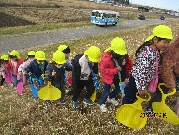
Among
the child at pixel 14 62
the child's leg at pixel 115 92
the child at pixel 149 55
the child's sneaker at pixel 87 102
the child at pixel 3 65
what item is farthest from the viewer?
the child at pixel 3 65

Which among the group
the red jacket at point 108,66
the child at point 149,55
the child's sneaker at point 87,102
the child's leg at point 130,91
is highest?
the child at point 149,55

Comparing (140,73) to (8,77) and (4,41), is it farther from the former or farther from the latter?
(4,41)

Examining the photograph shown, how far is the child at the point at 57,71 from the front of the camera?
633 cm

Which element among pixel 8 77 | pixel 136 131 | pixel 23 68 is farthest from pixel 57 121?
pixel 8 77

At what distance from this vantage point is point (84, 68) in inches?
236

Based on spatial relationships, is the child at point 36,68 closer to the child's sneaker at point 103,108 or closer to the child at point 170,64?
the child's sneaker at point 103,108

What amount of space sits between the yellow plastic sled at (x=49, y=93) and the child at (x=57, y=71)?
17 cm

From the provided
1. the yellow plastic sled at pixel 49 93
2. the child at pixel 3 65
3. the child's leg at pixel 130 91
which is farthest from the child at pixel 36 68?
the child's leg at pixel 130 91

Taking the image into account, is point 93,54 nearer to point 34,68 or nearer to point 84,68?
point 84,68

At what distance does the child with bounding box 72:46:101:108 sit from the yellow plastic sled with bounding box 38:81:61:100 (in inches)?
21.0

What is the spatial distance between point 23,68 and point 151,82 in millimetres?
4734

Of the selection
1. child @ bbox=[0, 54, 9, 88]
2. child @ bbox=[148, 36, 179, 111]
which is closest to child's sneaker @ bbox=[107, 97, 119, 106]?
child @ bbox=[148, 36, 179, 111]

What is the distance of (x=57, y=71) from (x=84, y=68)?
0.86 metres

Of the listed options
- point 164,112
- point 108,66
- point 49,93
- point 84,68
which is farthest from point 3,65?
point 164,112
